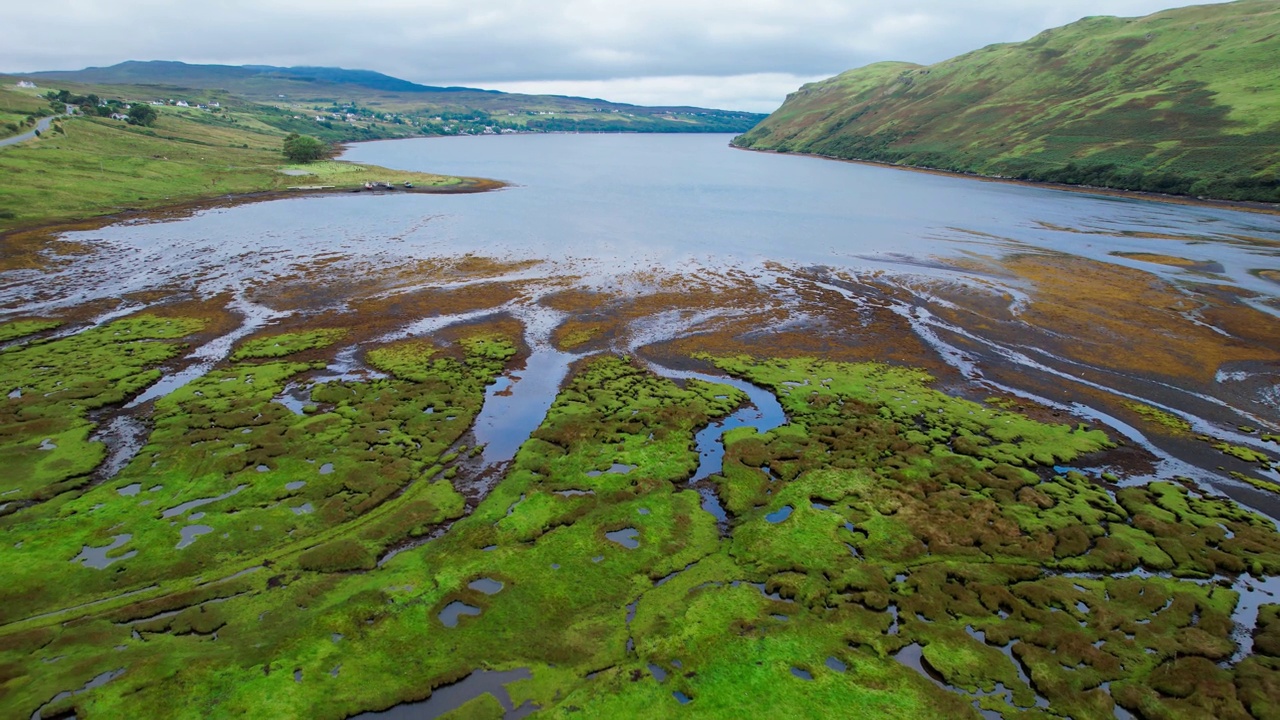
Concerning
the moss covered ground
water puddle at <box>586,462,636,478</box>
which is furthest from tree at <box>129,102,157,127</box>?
water puddle at <box>586,462,636,478</box>

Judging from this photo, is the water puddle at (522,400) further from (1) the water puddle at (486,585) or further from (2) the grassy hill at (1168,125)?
(2) the grassy hill at (1168,125)

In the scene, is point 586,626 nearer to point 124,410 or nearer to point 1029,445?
point 1029,445

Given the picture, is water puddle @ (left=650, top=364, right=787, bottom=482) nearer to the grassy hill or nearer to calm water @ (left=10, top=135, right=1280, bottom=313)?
calm water @ (left=10, top=135, right=1280, bottom=313)

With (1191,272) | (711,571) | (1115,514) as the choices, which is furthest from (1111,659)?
(1191,272)

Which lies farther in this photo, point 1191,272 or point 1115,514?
point 1191,272

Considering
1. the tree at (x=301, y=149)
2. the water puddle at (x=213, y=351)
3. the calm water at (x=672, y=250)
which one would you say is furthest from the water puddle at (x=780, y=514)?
the tree at (x=301, y=149)

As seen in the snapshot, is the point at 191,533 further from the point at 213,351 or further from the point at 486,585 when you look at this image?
the point at 213,351
